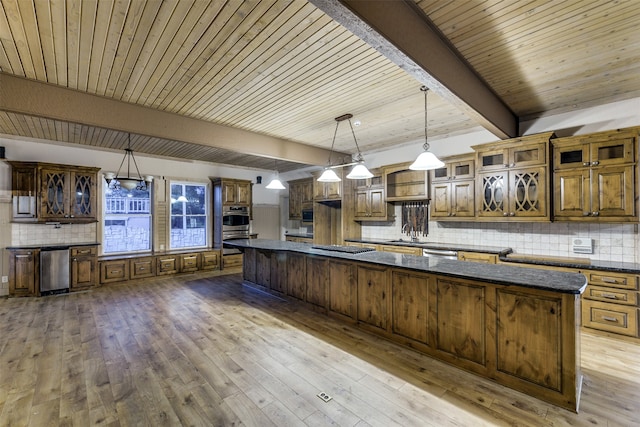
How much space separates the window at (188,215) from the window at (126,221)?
538mm

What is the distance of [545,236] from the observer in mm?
3977

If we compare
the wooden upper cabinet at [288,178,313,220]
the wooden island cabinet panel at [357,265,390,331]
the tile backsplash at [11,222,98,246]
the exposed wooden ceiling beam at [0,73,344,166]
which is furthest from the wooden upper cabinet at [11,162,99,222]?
the wooden island cabinet panel at [357,265,390,331]

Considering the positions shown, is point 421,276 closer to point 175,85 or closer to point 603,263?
point 603,263

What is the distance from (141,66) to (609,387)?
4.85m

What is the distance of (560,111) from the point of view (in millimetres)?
3777

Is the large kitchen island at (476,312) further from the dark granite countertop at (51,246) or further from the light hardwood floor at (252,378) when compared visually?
the dark granite countertop at (51,246)

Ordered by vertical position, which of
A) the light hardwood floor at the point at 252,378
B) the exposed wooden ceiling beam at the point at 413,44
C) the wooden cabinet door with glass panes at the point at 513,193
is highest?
the exposed wooden ceiling beam at the point at 413,44

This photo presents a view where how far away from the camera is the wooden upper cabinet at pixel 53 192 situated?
16.2ft

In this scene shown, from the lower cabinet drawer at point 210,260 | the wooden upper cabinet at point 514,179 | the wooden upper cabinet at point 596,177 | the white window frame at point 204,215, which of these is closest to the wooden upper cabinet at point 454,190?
the wooden upper cabinet at point 514,179

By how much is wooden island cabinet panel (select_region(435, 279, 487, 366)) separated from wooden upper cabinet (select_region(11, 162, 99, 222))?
626cm

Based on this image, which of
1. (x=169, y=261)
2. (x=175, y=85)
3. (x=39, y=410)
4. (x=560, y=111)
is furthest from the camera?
(x=169, y=261)

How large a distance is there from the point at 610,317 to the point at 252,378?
12.7 ft

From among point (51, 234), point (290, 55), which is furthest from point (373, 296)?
point (51, 234)

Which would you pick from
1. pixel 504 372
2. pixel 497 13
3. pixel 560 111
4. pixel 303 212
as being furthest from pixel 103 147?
pixel 560 111
